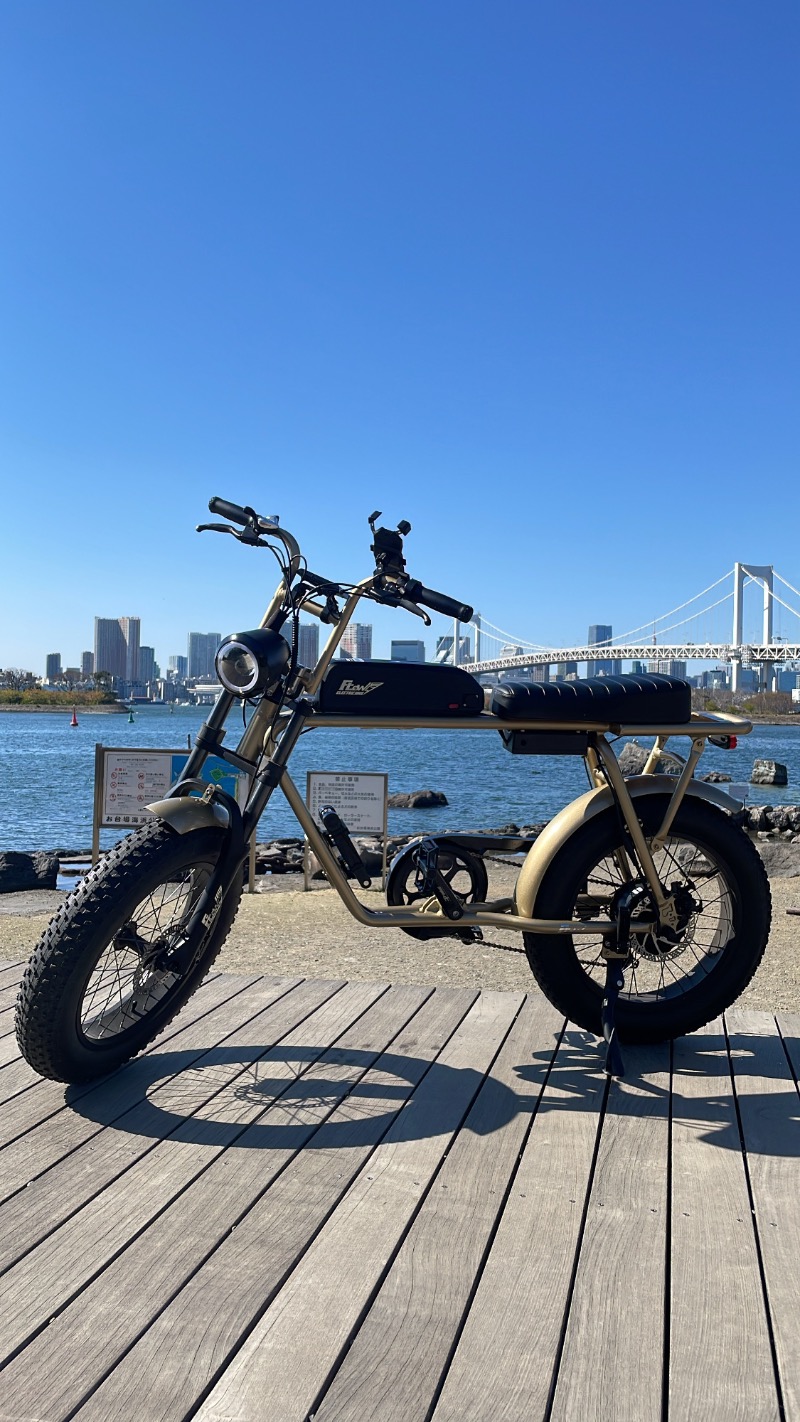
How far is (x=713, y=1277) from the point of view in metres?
1.88

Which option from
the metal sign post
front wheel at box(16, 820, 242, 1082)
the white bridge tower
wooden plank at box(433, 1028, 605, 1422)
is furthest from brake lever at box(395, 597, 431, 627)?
the white bridge tower

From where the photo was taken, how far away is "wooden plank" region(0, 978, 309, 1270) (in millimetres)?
2039

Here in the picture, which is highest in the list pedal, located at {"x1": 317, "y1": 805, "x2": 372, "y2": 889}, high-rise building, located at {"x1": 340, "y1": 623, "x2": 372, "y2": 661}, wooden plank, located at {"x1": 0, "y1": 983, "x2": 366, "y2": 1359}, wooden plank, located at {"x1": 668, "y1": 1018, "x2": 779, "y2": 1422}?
high-rise building, located at {"x1": 340, "y1": 623, "x2": 372, "y2": 661}

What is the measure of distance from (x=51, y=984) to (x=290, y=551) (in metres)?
1.21

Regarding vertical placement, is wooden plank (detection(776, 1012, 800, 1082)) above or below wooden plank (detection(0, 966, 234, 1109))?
below

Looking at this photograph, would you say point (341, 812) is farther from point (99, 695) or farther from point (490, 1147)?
point (99, 695)

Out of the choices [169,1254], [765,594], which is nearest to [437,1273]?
[169,1254]

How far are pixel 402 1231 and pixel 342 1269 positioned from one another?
0.17 m

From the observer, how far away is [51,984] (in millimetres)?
2557

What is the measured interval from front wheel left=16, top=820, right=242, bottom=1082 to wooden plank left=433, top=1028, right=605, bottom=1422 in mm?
986

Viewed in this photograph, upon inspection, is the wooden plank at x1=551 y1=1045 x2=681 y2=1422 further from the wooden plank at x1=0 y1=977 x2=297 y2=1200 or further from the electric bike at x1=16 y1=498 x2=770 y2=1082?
the wooden plank at x1=0 y1=977 x2=297 y2=1200

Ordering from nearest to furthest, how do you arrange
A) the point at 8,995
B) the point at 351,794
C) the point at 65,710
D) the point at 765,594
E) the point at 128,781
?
the point at 8,995 < the point at 128,781 < the point at 351,794 < the point at 765,594 < the point at 65,710

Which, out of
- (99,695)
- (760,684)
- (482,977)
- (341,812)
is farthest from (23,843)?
(99,695)

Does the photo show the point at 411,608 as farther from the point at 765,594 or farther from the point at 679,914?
the point at 765,594
